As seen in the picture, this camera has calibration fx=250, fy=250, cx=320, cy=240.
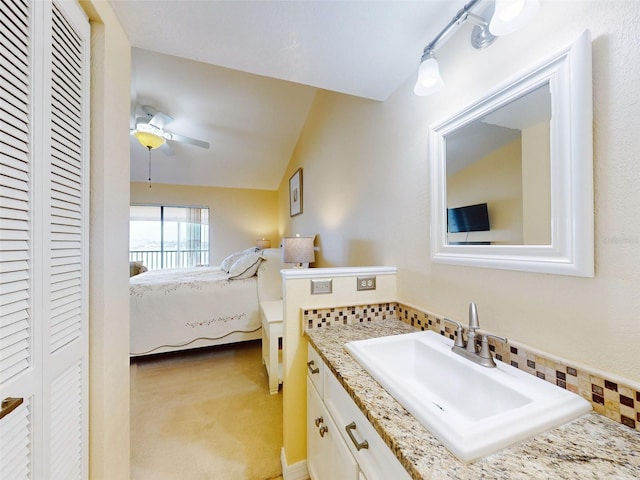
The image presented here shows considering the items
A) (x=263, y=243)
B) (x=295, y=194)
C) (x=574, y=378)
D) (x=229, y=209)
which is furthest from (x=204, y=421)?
(x=229, y=209)

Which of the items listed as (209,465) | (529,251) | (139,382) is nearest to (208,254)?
(139,382)

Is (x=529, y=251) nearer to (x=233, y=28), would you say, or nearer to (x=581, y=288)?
Answer: (x=581, y=288)

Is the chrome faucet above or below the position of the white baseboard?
above

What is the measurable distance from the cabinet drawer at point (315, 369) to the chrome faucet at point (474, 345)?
52cm

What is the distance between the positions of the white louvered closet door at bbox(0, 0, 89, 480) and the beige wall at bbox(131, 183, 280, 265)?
185 inches

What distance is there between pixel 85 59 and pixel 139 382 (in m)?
2.37

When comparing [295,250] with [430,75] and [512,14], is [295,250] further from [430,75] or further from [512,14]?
[512,14]

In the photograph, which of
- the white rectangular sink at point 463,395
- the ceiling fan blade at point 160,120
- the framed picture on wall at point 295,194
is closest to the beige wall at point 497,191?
the white rectangular sink at point 463,395

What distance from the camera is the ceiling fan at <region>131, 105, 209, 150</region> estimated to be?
287cm

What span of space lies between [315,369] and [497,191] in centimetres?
101

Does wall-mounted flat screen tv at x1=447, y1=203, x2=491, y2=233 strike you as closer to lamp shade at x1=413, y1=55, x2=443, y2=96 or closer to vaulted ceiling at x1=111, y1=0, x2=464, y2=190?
lamp shade at x1=413, y1=55, x2=443, y2=96

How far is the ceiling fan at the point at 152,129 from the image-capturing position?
113 inches

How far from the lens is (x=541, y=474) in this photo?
18.2 inches

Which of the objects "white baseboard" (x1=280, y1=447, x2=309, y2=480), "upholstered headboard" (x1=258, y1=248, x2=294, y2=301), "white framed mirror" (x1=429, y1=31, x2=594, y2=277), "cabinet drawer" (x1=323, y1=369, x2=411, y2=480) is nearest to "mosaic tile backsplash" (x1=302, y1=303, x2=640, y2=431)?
"white framed mirror" (x1=429, y1=31, x2=594, y2=277)
